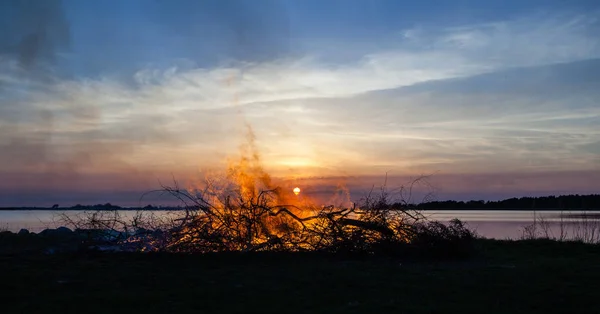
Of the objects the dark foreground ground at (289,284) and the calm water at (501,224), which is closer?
the dark foreground ground at (289,284)

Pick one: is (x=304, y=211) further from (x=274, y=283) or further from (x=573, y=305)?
(x=573, y=305)

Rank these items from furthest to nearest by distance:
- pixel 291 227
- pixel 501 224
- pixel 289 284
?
pixel 501 224, pixel 291 227, pixel 289 284

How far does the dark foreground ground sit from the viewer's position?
9242 mm

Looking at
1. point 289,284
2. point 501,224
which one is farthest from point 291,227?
point 501,224

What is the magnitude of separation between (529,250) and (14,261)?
15057mm

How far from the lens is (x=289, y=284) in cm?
1134

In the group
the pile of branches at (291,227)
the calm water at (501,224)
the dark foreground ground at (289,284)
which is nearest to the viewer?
the dark foreground ground at (289,284)

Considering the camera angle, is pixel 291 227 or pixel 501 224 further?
pixel 501 224

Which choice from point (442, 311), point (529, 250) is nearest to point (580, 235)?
point (529, 250)

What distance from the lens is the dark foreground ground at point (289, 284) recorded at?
924cm

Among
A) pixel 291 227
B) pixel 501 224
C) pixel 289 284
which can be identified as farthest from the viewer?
pixel 501 224

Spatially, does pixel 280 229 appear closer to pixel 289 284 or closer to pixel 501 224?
pixel 289 284

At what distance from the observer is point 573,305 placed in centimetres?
933

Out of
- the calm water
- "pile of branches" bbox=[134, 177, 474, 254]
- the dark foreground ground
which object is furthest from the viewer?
the calm water
